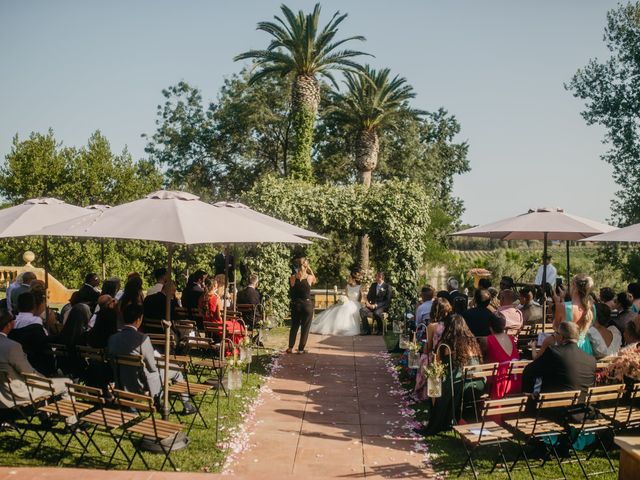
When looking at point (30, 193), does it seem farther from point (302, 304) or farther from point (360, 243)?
point (302, 304)

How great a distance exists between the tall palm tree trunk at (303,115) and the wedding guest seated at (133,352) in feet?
75.0

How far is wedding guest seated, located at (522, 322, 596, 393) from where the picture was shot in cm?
618

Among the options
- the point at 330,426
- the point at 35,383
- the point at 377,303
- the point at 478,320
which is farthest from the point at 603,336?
the point at 377,303

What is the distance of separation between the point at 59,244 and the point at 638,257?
24.8 m

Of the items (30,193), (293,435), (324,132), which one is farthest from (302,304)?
(324,132)

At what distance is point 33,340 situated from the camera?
704cm

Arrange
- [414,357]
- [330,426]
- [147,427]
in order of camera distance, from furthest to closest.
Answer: [414,357] → [330,426] → [147,427]

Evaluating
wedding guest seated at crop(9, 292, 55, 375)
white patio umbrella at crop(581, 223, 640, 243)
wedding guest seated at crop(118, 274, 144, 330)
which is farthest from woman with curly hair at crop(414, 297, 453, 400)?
wedding guest seated at crop(9, 292, 55, 375)

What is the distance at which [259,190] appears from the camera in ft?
55.2

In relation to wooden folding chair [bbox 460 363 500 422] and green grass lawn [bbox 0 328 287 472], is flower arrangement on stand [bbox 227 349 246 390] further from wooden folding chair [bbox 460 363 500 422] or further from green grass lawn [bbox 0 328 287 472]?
wooden folding chair [bbox 460 363 500 422]

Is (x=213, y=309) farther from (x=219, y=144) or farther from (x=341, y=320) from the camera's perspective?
(x=219, y=144)

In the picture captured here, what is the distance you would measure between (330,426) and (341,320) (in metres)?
7.79

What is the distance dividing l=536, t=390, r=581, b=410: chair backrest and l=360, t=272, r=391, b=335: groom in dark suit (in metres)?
9.44

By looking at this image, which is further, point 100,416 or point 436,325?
point 436,325
